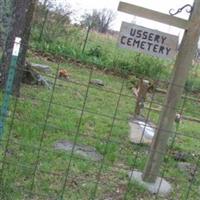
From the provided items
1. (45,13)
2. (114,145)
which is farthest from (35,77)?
(45,13)

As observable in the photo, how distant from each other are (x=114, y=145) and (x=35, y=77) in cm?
349

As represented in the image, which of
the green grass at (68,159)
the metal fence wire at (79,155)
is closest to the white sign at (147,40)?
the metal fence wire at (79,155)

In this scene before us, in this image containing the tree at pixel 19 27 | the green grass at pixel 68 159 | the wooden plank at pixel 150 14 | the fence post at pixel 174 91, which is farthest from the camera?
the tree at pixel 19 27

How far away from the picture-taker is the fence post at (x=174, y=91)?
4.88 meters

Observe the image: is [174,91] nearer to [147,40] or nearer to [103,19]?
[147,40]

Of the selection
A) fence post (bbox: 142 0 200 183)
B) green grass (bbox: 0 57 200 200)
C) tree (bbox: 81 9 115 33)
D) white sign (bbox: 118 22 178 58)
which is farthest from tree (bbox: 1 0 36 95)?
tree (bbox: 81 9 115 33)

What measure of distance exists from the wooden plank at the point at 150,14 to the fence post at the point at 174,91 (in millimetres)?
139

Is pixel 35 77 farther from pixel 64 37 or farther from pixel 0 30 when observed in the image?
pixel 64 37

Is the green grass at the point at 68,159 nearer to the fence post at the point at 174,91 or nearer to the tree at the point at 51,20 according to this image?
the fence post at the point at 174,91

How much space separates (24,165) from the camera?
4879 millimetres

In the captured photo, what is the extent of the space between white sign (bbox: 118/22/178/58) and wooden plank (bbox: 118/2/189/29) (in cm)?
11

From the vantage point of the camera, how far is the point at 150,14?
4.78 metres

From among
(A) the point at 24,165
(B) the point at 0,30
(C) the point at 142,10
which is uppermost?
(C) the point at 142,10

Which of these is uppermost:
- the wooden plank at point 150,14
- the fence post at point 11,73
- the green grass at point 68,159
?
the wooden plank at point 150,14
